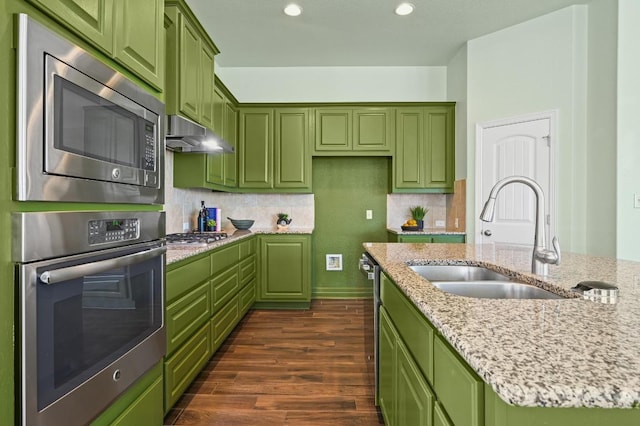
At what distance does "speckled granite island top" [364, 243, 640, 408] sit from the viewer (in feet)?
1.57

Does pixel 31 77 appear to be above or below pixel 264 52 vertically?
below

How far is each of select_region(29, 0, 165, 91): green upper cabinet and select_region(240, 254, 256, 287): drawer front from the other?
6.78 feet

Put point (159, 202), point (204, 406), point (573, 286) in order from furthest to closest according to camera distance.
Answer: point (204, 406) < point (159, 202) < point (573, 286)

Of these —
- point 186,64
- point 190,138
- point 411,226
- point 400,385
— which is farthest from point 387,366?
point 411,226

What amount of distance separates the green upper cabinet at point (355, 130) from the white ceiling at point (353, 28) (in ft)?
2.11

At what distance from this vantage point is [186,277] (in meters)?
1.96

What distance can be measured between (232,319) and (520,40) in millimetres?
3829

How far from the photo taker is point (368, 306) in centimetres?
211

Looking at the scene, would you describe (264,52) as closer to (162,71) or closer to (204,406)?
(162,71)

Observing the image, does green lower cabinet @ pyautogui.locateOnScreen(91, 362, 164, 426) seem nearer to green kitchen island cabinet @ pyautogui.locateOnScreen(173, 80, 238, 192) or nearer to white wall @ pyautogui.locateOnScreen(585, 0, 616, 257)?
green kitchen island cabinet @ pyautogui.locateOnScreen(173, 80, 238, 192)

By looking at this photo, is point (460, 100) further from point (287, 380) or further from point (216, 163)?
point (287, 380)

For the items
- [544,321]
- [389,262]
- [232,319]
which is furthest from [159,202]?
[232,319]

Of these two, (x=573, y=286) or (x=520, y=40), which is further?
(x=520, y=40)

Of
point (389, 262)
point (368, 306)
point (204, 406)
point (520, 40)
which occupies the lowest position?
point (204, 406)
